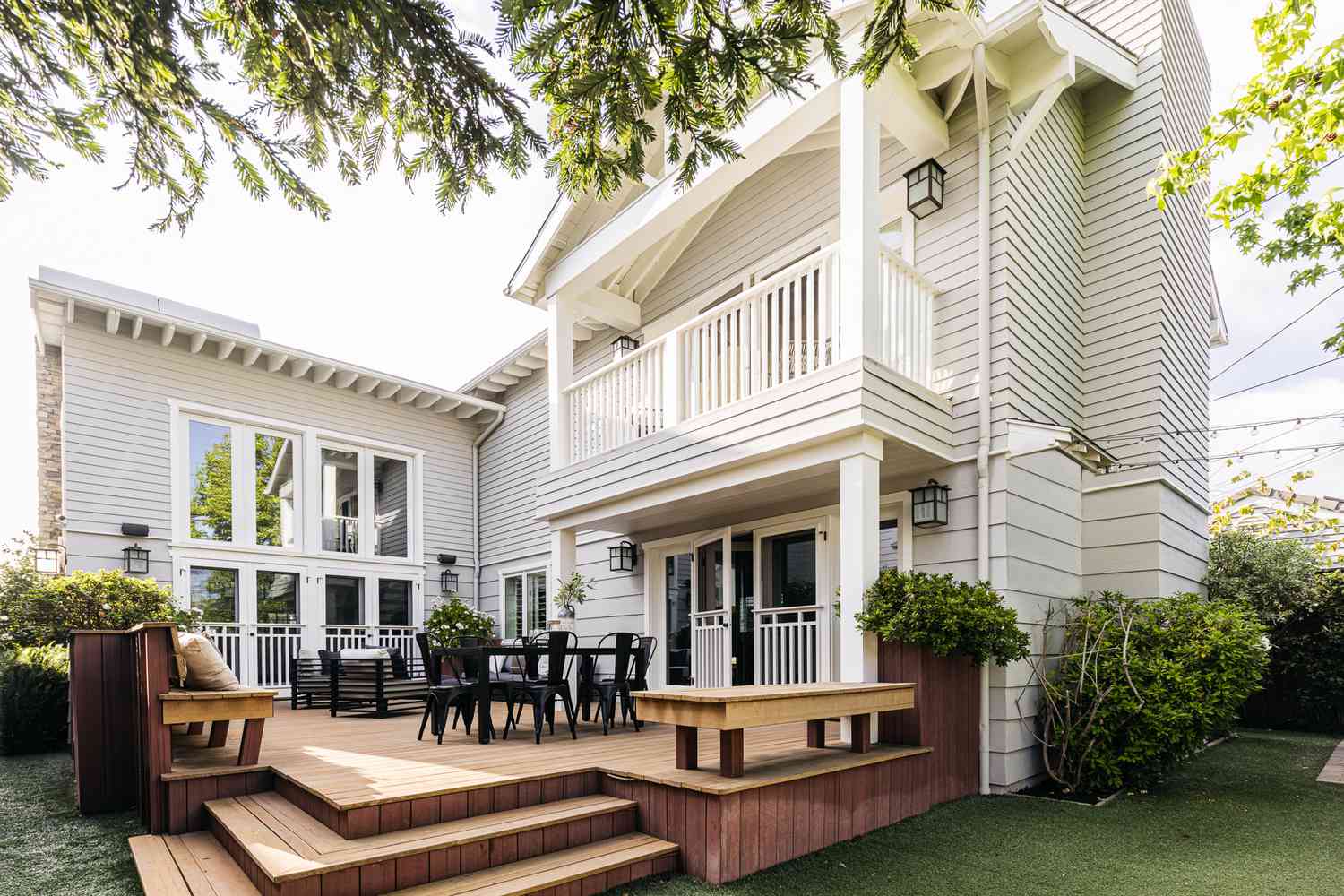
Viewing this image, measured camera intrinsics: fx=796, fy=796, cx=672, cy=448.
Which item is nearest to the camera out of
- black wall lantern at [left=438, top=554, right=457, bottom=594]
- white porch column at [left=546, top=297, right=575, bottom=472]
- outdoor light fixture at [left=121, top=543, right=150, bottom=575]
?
white porch column at [left=546, top=297, right=575, bottom=472]

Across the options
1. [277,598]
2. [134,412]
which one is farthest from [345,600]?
[134,412]

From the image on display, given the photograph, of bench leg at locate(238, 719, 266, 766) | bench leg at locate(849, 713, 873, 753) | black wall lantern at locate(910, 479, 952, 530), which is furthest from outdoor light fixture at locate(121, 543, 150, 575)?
black wall lantern at locate(910, 479, 952, 530)

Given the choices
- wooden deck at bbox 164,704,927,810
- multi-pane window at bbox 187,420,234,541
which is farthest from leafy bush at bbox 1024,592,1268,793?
multi-pane window at bbox 187,420,234,541

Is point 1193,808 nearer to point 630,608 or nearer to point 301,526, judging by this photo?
point 630,608

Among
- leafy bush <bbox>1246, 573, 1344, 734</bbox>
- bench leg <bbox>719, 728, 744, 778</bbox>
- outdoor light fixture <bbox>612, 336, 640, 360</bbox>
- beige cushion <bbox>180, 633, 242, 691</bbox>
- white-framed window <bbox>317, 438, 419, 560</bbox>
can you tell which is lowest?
leafy bush <bbox>1246, 573, 1344, 734</bbox>

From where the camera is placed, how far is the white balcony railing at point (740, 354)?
5.48m

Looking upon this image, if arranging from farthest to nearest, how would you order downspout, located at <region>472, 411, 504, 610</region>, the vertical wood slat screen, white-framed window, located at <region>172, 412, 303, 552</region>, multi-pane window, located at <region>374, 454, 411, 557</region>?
1. downspout, located at <region>472, 411, 504, 610</region>
2. multi-pane window, located at <region>374, 454, 411, 557</region>
3. white-framed window, located at <region>172, 412, 303, 552</region>
4. the vertical wood slat screen

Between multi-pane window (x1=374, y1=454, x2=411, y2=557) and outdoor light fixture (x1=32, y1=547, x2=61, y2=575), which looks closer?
outdoor light fixture (x1=32, y1=547, x2=61, y2=575)

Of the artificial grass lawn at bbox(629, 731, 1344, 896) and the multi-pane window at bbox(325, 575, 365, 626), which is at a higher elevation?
the multi-pane window at bbox(325, 575, 365, 626)

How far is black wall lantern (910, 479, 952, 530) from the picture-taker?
585 cm

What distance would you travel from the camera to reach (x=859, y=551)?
4.94m

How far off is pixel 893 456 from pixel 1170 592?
3206 mm

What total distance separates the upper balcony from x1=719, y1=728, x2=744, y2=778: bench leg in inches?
78.8

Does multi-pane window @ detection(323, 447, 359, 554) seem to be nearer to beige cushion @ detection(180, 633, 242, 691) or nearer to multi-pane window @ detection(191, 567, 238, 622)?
multi-pane window @ detection(191, 567, 238, 622)
